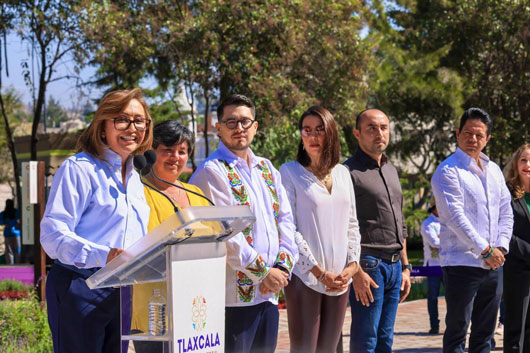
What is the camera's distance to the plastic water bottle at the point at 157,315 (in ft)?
11.5

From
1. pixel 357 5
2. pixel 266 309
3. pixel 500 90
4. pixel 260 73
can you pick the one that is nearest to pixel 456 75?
pixel 500 90

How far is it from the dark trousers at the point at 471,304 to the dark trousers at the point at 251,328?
2.16 meters

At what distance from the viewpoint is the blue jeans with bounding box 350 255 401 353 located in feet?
19.1

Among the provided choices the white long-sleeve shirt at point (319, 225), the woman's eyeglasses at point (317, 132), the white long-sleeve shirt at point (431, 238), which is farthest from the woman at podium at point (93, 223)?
the white long-sleeve shirt at point (431, 238)

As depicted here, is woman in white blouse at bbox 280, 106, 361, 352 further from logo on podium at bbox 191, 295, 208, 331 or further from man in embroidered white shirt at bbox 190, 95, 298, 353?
logo on podium at bbox 191, 295, 208, 331

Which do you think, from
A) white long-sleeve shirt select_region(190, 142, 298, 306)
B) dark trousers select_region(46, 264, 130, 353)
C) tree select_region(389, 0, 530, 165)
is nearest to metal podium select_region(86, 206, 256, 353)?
dark trousers select_region(46, 264, 130, 353)

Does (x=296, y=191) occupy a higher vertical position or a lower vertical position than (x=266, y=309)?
higher

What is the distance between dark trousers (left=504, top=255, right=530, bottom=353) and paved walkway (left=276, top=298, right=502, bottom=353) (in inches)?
81.6

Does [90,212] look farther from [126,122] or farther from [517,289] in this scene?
[517,289]

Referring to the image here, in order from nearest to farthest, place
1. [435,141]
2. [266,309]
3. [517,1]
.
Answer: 1. [266,309]
2. [517,1]
3. [435,141]

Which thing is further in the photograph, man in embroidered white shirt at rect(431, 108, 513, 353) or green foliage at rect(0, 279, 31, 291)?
green foliage at rect(0, 279, 31, 291)

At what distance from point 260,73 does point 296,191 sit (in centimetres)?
1352

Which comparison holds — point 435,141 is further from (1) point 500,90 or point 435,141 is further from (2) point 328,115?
(2) point 328,115

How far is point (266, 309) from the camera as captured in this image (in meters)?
4.91
